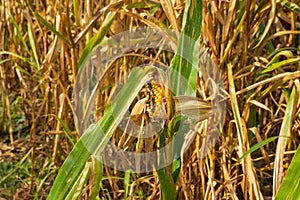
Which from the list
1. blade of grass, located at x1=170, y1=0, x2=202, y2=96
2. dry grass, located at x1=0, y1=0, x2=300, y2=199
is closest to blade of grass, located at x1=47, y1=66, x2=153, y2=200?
blade of grass, located at x1=170, y1=0, x2=202, y2=96

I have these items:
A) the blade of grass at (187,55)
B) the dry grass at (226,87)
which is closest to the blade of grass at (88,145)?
the blade of grass at (187,55)

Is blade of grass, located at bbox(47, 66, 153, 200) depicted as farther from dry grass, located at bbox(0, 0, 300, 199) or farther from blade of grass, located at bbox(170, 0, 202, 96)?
dry grass, located at bbox(0, 0, 300, 199)

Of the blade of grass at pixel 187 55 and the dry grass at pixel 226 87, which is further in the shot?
the dry grass at pixel 226 87

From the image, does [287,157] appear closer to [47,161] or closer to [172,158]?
[172,158]

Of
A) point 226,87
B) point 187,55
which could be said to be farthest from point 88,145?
point 226,87

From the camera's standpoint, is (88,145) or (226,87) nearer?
(88,145)

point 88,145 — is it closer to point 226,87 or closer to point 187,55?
point 187,55

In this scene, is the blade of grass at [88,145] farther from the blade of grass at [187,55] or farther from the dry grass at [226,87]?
the dry grass at [226,87]

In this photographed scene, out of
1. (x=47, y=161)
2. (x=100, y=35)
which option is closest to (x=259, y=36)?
(x=100, y=35)
